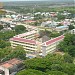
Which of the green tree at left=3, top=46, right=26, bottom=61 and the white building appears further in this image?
the white building

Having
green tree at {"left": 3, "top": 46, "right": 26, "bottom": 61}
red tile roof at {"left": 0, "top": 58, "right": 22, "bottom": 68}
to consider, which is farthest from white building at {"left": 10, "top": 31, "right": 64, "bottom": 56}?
red tile roof at {"left": 0, "top": 58, "right": 22, "bottom": 68}

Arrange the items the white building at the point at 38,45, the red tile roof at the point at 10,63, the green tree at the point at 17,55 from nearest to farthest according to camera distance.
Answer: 1. the red tile roof at the point at 10,63
2. the green tree at the point at 17,55
3. the white building at the point at 38,45

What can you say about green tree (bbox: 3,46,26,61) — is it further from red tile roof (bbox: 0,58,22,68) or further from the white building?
the white building

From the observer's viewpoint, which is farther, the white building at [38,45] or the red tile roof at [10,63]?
the white building at [38,45]

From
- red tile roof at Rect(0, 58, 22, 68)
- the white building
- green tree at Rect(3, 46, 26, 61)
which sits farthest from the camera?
the white building

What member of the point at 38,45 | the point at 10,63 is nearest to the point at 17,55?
the point at 10,63

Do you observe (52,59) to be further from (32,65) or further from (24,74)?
(24,74)

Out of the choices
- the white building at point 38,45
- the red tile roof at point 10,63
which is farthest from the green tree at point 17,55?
the white building at point 38,45

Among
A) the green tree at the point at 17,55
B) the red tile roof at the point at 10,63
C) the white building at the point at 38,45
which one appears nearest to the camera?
the red tile roof at the point at 10,63

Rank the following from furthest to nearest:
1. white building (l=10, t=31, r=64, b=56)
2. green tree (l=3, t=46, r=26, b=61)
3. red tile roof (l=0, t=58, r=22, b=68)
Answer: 1. white building (l=10, t=31, r=64, b=56)
2. green tree (l=3, t=46, r=26, b=61)
3. red tile roof (l=0, t=58, r=22, b=68)

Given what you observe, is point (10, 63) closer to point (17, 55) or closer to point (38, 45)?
point (17, 55)

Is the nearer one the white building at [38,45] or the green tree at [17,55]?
the green tree at [17,55]

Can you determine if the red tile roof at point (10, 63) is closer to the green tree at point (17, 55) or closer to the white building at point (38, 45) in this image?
the green tree at point (17, 55)

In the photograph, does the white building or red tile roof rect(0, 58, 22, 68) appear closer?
red tile roof rect(0, 58, 22, 68)
